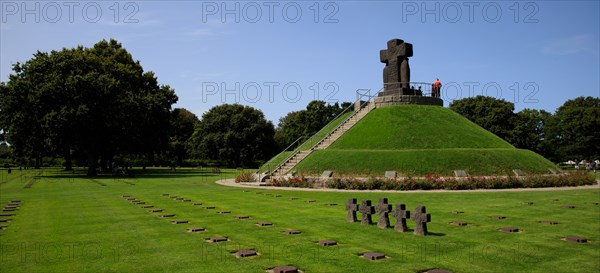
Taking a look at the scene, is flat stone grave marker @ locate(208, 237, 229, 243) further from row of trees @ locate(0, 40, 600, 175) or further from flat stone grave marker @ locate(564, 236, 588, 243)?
row of trees @ locate(0, 40, 600, 175)

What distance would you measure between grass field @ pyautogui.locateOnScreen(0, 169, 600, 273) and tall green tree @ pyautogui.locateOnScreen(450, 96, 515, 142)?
199 ft

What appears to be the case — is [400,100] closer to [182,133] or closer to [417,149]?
[417,149]

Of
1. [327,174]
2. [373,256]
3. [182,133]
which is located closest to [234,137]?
[182,133]

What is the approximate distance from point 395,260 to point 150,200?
51.2ft

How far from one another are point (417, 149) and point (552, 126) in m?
60.6

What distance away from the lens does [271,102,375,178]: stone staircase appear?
1416 inches

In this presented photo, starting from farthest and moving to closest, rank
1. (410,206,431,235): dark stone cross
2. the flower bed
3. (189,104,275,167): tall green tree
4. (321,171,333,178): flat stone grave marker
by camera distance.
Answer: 1. (189,104,275,167): tall green tree
2. (321,171,333,178): flat stone grave marker
3. the flower bed
4. (410,206,431,235): dark stone cross

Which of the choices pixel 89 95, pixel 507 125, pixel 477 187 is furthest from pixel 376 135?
pixel 507 125

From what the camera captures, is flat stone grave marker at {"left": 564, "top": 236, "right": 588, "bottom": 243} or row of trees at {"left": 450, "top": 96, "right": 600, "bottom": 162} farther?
row of trees at {"left": 450, "top": 96, "right": 600, "bottom": 162}

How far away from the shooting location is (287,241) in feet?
37.1

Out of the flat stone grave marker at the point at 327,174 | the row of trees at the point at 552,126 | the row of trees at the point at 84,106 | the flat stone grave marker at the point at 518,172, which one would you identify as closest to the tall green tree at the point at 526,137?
the row of trees at the point at 552,126

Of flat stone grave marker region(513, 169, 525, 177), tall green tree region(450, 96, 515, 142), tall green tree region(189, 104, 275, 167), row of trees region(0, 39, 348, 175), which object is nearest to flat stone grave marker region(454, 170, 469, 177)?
flat stone grave marker region(513, 169, 525, 177)

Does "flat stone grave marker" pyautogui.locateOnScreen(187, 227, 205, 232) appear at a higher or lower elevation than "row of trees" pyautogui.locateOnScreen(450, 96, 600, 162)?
lower

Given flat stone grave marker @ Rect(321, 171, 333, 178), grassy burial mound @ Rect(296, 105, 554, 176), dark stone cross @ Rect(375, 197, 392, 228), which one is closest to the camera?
dark stone cross @ Rect(375, 197, 392, 228)
